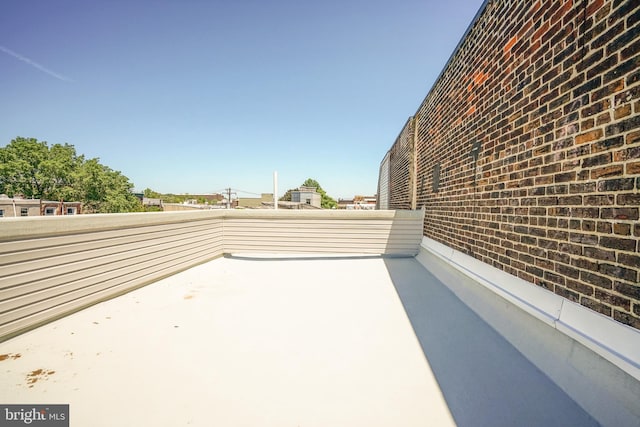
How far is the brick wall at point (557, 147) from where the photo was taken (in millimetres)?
1366

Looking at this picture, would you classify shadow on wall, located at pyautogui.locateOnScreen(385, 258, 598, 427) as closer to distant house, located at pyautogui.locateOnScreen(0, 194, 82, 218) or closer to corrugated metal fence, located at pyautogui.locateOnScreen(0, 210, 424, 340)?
corrugated metal fence, located at pyautogui.locateOnScreen(0, 210, 424, 340)

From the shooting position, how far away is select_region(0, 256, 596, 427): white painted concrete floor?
1.48 meters

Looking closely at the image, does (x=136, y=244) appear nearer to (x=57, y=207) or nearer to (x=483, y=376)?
(x=483, y=376)

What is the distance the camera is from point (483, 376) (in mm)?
1772

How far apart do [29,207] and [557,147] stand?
178 feet

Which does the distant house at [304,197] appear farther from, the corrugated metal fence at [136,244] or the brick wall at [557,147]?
the brick wall at [557,147]

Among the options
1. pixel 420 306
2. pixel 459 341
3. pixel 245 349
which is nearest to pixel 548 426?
pixel 459 341

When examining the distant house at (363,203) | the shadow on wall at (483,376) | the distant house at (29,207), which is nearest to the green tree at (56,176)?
the distant house at (29,207)

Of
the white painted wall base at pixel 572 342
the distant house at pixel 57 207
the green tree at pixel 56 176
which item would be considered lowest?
the white painted wall base at pixel 572 342

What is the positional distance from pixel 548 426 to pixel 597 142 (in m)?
1.69

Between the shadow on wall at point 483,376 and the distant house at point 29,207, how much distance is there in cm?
4886

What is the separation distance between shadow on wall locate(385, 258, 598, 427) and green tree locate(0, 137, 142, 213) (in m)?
56.7

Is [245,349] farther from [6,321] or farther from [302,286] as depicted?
[6,321]

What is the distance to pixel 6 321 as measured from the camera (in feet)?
7.30
